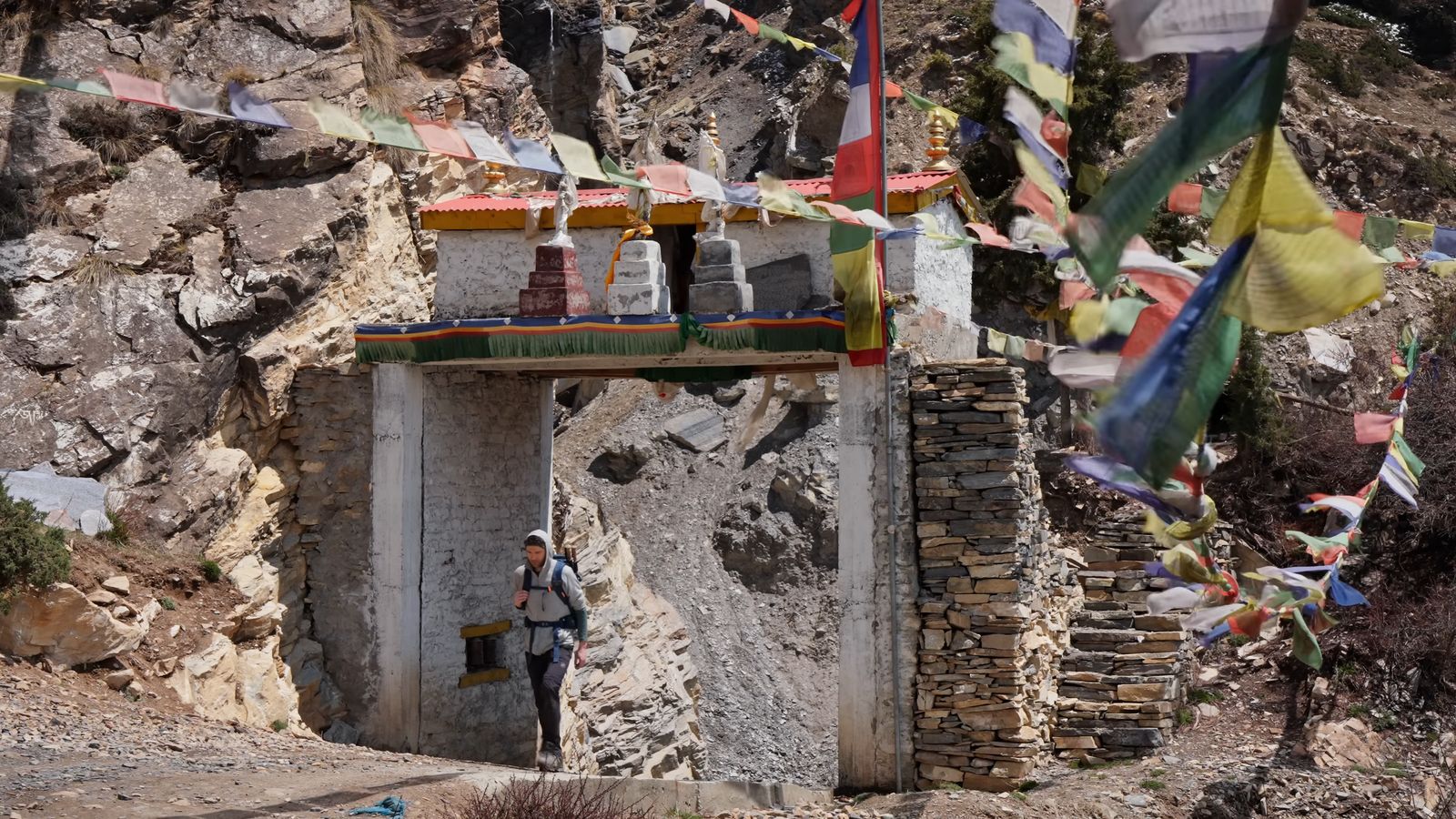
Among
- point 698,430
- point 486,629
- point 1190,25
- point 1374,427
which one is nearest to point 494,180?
point 486,629

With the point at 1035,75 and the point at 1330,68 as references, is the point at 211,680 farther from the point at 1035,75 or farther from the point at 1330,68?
the point at 1330,68

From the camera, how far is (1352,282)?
2.89 m

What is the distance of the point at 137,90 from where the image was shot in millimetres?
6711

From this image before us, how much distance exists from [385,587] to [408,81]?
8421 millimetres

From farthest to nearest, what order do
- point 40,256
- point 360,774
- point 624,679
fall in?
point 624,679, point 40,256, point 360,774

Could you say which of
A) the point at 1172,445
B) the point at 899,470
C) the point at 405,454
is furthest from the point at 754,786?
the point at 1172,445

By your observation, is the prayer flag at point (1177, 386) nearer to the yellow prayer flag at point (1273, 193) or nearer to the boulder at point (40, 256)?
the yellow prayer flag at point (1273, 193)

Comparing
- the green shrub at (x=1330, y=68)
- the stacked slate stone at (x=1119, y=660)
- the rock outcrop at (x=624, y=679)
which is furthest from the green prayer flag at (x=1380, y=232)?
the green shrub at (x=1330, y=68)

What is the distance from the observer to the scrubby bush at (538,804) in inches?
288

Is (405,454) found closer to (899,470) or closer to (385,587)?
(385,587)

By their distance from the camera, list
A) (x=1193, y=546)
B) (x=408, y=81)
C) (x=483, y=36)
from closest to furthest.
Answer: (x=1193, y=546) → (x=408, y=81) → (x=483, y=36)

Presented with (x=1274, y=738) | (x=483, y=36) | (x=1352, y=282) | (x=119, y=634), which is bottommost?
(x=1274, y=738)

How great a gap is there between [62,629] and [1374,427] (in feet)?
33.3

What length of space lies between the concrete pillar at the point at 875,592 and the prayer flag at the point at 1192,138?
25.8 feet
